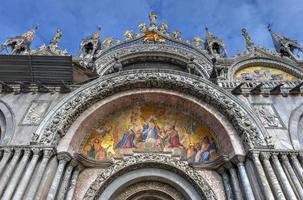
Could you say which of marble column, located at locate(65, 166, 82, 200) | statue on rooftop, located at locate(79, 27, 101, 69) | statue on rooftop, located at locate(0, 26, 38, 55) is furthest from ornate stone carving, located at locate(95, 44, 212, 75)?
marble column, located at locate(65, 166, 82, 200)

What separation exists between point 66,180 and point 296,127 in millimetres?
7684

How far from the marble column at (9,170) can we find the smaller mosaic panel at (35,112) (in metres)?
1.26

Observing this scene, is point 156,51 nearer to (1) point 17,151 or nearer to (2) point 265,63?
(2) point 265,63

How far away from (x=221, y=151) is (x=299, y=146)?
238cm

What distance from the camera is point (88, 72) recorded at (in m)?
11.2


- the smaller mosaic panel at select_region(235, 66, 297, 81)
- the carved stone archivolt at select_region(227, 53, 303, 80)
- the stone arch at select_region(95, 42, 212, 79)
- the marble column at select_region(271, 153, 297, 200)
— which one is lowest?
the marble column at select_region(271, 153, 297, 200)

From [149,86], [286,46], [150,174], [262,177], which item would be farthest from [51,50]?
[286,46]

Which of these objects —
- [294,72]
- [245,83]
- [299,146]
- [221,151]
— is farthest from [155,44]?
[299,146]

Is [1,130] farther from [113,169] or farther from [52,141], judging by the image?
[113,169]

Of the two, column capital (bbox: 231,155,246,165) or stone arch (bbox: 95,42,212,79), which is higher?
stone arch (bbox: 95,42,212,79)

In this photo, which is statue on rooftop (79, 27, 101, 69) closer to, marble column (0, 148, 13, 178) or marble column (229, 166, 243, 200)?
marble column (0, 148, 13, 178)

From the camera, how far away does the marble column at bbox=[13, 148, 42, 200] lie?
6.83 metres

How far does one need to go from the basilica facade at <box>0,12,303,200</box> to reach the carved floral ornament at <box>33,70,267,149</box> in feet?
0.12

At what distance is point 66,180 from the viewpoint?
7.87 m
